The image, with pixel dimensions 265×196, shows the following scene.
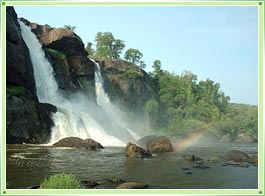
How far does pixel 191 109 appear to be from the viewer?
57.5 metres

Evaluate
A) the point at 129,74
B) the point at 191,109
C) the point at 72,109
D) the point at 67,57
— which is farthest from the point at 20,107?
the point at 191,109

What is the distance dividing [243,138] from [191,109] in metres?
10.6

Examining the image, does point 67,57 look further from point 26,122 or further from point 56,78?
point 26,122

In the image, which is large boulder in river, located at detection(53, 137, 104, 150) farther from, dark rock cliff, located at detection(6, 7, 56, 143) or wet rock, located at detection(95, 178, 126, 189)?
wet rock, located at detection(95, 178, 126, 189)

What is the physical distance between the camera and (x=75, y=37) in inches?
1582

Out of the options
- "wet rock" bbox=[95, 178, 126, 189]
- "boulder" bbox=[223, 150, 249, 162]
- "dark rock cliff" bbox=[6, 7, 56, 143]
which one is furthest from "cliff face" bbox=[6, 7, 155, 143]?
"wet rock" bbox=[95, 178, 126, 189]

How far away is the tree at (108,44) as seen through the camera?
62.0m

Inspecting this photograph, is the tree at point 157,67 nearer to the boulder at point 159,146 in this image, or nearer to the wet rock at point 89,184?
the boulder at point 159,146

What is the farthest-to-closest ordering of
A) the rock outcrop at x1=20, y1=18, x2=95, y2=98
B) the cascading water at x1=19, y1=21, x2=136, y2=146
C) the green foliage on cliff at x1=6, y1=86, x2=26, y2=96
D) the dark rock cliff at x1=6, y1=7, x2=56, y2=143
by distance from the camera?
the rock outcrop at x1=20, y1=18, x2=95, y2=98 < the cascading water at x1=19, y1=21, x2=136, y2=146 < the green foliage on cliff at x1=6, y1=86, x2=26, y2=96 < the dark rock cliff at x1=6, y1=7, x2=56, y2=143

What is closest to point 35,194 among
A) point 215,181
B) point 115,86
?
point 215,181

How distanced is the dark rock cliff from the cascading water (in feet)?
3.14

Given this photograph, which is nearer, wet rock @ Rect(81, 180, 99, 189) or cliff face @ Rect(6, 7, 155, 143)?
wet rock @ Rect(81, 180, 99, 189)

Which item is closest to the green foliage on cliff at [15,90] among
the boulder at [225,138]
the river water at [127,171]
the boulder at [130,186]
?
the river water at [127,171]

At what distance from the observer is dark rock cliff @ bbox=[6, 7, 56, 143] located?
23.4 m
